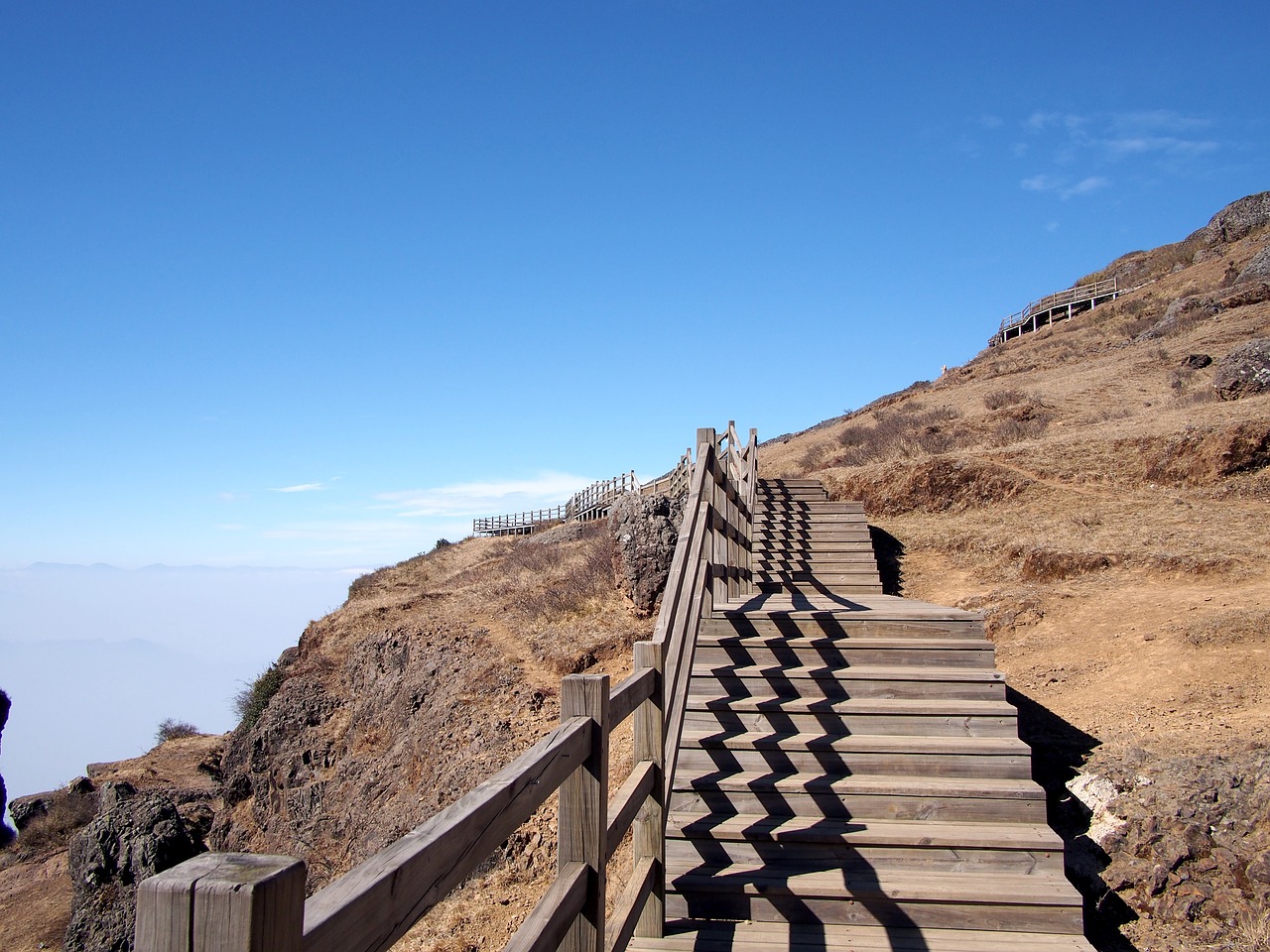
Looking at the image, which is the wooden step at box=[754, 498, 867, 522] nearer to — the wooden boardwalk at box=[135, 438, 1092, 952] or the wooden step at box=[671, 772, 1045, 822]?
the wooden boardwalk at box=[135, 438, 1092, 952]

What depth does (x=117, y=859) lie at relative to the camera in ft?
46.1

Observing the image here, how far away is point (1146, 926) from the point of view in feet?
15.3

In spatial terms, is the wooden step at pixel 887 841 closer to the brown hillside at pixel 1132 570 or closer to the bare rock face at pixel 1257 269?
the brown hillside at pixel 1132 570

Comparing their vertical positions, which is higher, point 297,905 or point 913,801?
point 297,905

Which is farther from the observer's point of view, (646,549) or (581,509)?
(581,509)

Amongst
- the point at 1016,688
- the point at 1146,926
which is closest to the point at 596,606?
the point at 1016,688

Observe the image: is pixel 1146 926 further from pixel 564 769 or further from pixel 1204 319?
pixel 1204 319

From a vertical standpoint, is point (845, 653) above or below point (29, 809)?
above

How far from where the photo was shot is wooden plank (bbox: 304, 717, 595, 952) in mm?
1298

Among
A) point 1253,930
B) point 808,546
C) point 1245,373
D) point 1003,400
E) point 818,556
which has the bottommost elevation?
point 1253,930

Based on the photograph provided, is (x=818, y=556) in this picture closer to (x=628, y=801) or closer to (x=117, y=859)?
(x=628, y=801)

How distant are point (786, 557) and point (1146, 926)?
7.43m

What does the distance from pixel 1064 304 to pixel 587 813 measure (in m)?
50.5

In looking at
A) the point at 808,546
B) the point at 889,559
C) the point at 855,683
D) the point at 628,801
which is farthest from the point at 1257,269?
the point at 628,801
